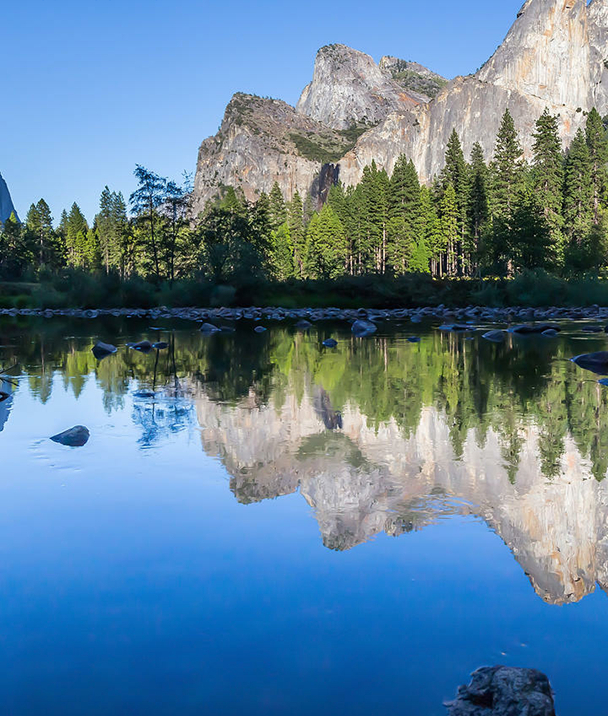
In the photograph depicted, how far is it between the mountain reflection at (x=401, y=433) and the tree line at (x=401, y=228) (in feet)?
96.3

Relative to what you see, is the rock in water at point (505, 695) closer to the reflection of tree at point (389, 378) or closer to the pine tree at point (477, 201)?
the reflection of tree at point (389, 378)

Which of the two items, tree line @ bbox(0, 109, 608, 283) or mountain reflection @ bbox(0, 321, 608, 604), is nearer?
mountain reflection @ bbox(0, 321, 608, 604)

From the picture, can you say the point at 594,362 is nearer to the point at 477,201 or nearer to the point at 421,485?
the point at 421,485

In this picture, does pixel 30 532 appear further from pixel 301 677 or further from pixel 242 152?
pixel 242 152

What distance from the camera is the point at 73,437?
22.9 ft

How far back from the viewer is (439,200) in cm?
8044

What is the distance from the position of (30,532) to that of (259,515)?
151cm

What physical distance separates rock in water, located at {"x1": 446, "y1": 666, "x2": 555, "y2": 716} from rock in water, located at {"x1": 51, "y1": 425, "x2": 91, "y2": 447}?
532 centimetres

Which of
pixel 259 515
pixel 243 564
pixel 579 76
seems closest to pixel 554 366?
pixel 259 515

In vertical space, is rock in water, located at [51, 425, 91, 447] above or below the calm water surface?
above

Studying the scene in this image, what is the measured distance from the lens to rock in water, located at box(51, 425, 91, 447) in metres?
6.93

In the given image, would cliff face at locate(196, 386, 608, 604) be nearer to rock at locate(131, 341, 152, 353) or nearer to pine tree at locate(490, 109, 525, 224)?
rock at locate(131, 341, 152, 353)

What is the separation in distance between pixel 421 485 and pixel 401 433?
1994 millimetres

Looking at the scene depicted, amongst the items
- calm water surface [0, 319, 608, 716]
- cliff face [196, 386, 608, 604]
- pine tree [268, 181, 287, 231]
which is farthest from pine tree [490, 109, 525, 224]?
cliff face [196, 386, 608, 604]
